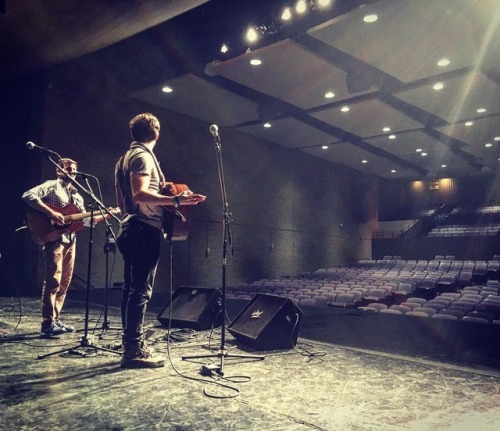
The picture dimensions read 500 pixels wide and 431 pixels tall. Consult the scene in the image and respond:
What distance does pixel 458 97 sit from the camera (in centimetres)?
948

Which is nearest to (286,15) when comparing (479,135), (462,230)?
(479,135)

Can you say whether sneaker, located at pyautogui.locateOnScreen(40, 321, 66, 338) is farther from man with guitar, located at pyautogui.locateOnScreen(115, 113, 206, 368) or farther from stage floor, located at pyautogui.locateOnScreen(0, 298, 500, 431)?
man with guitar, located at pyautogui.locateOnScreen(115, 113, 206, 368)

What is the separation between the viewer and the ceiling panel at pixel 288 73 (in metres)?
7.27

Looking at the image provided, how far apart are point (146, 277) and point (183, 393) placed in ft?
2.47

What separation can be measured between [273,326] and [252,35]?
4567 millimetres

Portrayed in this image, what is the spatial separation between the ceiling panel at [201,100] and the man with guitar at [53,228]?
208 inches

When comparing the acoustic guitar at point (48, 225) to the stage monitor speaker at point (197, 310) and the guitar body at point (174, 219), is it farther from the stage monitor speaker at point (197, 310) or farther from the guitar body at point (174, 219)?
the stage monitor speaker at point (197, 310)

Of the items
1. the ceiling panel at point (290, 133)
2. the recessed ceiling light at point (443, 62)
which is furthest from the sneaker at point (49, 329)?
the ceiling panel at point (290, 133)

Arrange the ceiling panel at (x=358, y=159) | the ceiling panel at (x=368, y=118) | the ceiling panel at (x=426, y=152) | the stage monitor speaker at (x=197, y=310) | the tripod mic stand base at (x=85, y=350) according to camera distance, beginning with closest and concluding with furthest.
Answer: the tripod mic stand base at (x=85, y=350)
the stage monitor speaker at (x=197, y=310)
the ceiling panel at (x=368, y=118)
the ceiling panel at (x=426, y=152)
the ceiling panel at (x=358, y=159)

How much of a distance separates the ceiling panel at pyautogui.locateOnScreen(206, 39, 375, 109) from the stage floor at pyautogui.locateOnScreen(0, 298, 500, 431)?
18.5 ft

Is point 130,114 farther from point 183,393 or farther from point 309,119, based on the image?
point 183,393

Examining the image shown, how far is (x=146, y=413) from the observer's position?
1.79 meters

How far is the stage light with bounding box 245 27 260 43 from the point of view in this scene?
5958 mm

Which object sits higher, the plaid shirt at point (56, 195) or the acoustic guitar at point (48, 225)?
the plaid shirt at point (56, 195)
